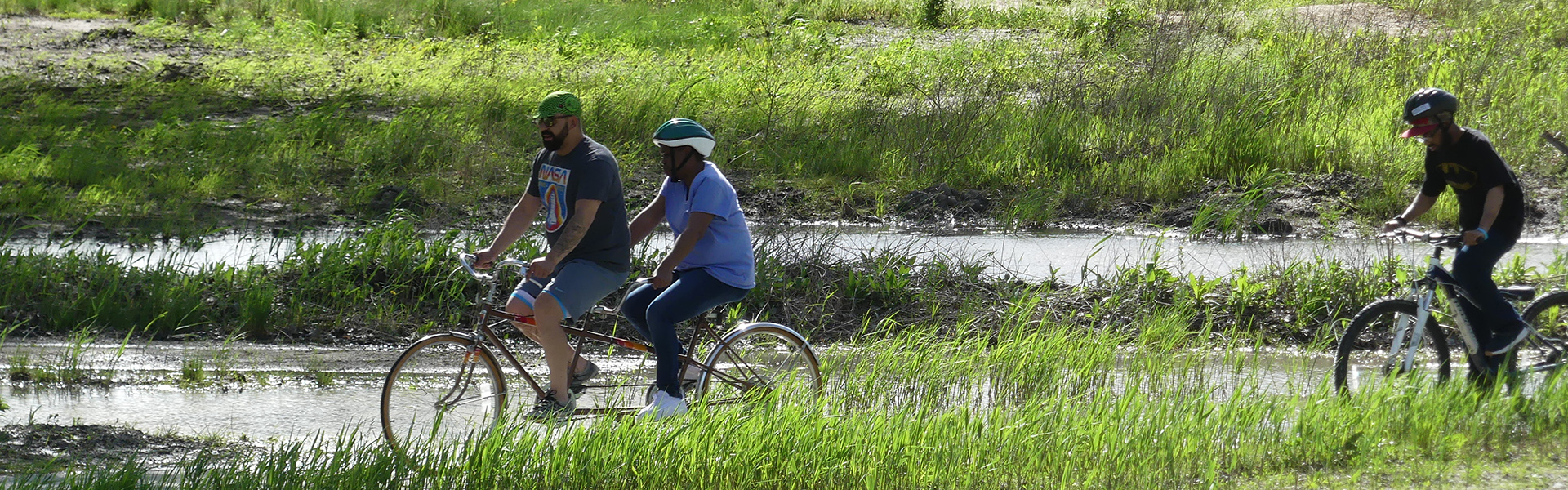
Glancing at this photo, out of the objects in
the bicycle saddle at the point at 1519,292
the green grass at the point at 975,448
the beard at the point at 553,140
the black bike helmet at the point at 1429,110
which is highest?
the black bike helmet at the point at 1429,110

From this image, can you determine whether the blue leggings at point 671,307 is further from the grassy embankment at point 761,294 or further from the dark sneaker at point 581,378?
the grassy embankment at point 761,294

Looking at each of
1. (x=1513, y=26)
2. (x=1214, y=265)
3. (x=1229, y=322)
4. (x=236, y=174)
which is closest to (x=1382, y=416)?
(x=1229, y=322)

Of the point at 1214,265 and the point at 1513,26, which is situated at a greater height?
the point at 1513,26

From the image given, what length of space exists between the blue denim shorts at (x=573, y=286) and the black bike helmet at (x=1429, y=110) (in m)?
3.90

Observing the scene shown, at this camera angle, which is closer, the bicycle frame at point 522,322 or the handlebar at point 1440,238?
the bicycle frame at point 522,322

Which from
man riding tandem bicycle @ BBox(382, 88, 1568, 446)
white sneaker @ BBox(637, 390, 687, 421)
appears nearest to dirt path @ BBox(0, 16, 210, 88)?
man riding tandem bicycle @ BBox(382, 88, 1568, 446)

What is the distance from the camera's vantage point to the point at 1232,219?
1223cm

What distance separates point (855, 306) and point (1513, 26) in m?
13.0

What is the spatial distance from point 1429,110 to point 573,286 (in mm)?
4153

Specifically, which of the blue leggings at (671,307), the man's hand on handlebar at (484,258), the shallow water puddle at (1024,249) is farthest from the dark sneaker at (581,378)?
the shallow water puddle at (1024,249)

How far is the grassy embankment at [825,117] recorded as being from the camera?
12.6m

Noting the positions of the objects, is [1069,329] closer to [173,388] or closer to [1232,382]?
[1232,382]

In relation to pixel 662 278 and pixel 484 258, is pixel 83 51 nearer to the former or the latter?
pixel 484 258

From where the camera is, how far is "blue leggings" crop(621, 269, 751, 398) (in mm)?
6027
